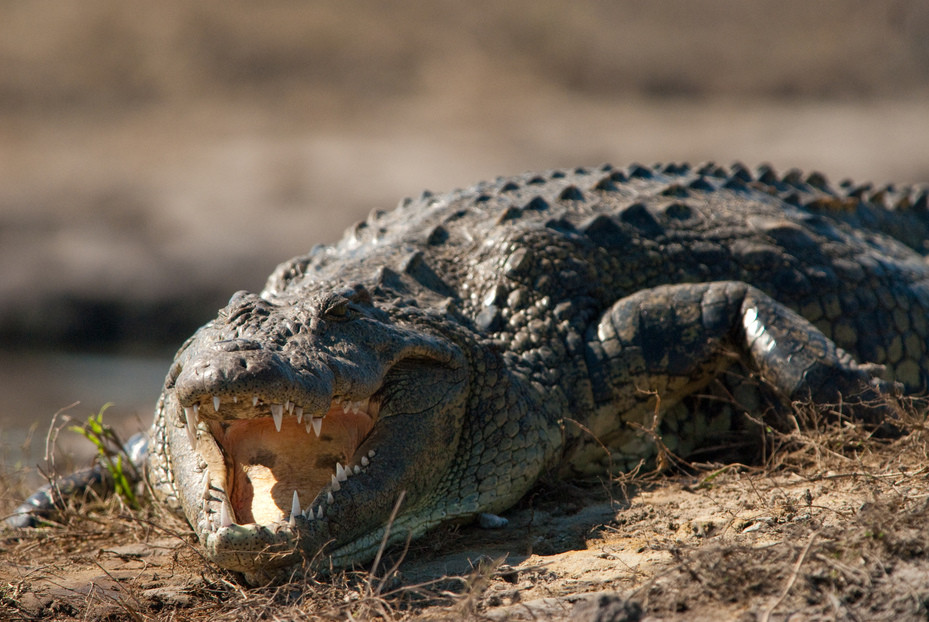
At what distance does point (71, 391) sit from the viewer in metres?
9.30

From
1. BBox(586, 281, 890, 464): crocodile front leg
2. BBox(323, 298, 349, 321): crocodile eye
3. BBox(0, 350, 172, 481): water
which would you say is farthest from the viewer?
BBox(0, 350, 172, 481): water

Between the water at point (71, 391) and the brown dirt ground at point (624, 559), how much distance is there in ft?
8.16

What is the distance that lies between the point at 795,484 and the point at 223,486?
1956mm

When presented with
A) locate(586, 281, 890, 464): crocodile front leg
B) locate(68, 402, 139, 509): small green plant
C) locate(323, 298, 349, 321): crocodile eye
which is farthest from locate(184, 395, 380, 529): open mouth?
locate(68, 402, 139, 509): small green plant

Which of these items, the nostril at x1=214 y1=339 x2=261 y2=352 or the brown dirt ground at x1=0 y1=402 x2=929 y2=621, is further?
the nostril at x1=214 y1=339 x2=261 y2=352

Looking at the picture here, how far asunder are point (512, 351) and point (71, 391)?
23.9 feet

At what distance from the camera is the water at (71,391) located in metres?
6.97

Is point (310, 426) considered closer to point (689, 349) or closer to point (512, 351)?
point (512, 351)

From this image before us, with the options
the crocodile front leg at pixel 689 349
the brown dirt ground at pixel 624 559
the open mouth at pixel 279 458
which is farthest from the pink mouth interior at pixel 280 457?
the crocodile front leg at pixel 689 349

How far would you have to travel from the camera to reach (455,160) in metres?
14.2

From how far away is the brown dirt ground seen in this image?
2.02m

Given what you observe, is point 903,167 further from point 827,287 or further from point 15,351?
point 15,351

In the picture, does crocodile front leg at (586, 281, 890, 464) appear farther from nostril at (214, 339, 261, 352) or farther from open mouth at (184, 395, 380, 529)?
nostril at (214, 339, 261, 352)

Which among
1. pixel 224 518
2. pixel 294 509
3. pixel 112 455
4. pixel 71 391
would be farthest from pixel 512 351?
pixel 71 391
